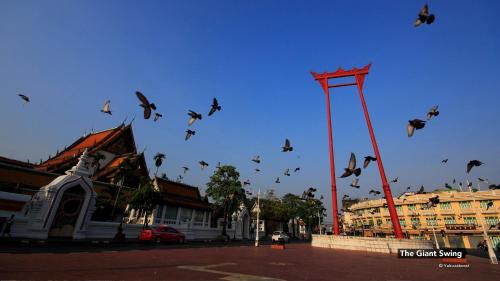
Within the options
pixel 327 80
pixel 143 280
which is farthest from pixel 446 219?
pixel 143 280

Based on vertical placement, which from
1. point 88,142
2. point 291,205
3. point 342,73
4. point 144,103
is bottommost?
point 144,103

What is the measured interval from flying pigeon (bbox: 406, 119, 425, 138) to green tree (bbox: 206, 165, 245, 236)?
25.9 meters

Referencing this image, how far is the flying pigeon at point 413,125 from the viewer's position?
11727 millimetres

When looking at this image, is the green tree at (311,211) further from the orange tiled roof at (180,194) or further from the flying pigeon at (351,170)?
the flying pigeon at (351,170)

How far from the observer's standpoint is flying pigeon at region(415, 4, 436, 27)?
30.5ft

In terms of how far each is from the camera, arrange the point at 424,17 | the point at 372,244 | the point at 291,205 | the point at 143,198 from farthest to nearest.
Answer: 1. the point at 291,205
2. the point at 143,198
3. the point at 372,244
4. the point at 424,17

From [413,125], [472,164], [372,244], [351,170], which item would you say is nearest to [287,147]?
[351,170]

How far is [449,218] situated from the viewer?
54.7m

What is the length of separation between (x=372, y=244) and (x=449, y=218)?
1859 inches

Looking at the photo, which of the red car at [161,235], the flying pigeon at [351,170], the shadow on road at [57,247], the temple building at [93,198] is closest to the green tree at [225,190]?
the temple building at [93,198]

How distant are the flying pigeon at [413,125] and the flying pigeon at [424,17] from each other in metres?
4.19

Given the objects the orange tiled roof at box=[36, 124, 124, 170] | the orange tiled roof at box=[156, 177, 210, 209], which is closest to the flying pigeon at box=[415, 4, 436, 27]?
the orange tiled roof at box=[156, 177, 210, 209]

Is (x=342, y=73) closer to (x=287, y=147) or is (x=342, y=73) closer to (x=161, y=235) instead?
(x=287, y=147)

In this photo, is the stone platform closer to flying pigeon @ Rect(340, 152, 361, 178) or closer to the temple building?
flying pigeon @ Rect(340, 152, 361, 178)
